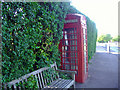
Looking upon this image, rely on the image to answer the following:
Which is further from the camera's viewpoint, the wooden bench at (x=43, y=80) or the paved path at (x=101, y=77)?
the paved path at (x=101, y=77)

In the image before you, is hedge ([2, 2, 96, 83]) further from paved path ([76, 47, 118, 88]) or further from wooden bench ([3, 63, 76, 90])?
paved path ([76, 47, 118, 88])

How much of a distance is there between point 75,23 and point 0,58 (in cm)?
307

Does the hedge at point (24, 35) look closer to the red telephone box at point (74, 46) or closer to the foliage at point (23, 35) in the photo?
the foliage at point (23, 35)

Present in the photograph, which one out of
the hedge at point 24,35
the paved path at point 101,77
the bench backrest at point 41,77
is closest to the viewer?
the hedge at point 24,35

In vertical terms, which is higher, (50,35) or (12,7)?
(12,7)

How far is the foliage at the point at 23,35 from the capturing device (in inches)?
90.9

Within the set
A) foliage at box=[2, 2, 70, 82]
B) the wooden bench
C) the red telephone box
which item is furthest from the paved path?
foliage at box=[2, 2, 70, 82]

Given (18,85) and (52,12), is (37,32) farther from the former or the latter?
(18,85)

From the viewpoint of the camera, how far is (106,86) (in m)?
4.36

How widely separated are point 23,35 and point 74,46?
2558 millimetres

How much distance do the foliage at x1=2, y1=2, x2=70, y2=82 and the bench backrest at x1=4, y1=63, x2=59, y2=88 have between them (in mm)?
102

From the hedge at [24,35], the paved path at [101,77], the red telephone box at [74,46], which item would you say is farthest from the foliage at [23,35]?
the paved path at [101,77]

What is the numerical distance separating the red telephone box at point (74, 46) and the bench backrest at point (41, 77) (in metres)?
1.07

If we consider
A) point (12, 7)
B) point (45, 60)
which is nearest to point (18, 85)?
point (45, 60)
